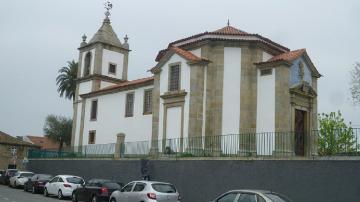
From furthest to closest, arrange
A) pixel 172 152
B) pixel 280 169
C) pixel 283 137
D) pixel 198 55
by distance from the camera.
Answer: pixel 198 55, pixel 172 152, pixel 283 137, pixel 280 169

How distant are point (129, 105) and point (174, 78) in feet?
28.9

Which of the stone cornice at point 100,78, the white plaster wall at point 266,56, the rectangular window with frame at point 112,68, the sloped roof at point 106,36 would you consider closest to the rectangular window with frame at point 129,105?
the stone cornice at point 100,78

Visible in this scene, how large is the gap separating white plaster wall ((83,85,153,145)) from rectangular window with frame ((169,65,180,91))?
17.9 ft

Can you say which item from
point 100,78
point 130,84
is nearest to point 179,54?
point 130,84

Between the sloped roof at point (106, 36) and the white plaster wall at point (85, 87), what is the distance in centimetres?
408

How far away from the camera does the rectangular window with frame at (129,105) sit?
3888 cm

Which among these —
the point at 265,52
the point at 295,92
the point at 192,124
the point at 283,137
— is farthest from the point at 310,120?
the point at 283,137

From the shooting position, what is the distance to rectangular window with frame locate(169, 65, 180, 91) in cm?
3129

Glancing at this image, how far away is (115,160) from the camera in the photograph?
2944 centimetres

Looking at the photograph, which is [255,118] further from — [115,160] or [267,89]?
[115,160]

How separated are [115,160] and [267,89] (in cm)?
1037

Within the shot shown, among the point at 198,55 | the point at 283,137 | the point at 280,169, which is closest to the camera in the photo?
Answer: the point at 280,169

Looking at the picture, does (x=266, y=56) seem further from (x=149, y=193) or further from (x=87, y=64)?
(x=87, y=64)

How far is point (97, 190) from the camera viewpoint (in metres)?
22.9
